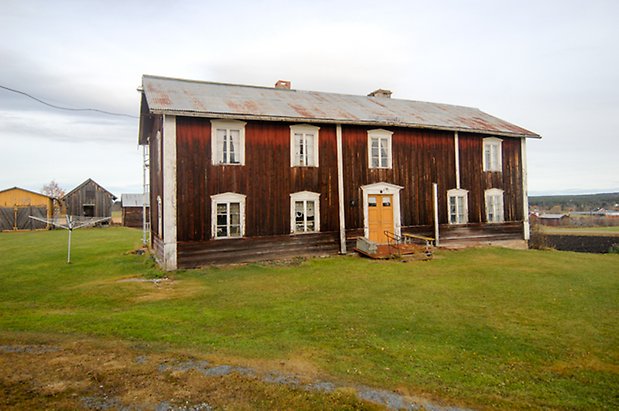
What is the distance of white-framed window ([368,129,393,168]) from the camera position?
1945 centimetres

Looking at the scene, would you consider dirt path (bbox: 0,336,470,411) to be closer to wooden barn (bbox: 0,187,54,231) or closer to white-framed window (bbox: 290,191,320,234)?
white-framed window (bbox: 290,191,320,234)

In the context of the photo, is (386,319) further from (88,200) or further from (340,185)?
(88,200)

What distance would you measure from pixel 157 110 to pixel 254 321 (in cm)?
1020

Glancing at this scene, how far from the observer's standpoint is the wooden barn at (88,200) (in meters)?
42.8

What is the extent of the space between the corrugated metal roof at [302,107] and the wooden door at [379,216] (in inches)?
152

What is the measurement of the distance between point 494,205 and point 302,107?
42.2 feet

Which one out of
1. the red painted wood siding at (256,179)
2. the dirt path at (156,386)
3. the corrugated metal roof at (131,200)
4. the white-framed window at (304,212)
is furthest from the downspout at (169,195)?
the corrugated metal roof at (131,200)

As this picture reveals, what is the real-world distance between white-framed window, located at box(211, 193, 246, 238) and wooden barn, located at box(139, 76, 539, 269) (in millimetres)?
44

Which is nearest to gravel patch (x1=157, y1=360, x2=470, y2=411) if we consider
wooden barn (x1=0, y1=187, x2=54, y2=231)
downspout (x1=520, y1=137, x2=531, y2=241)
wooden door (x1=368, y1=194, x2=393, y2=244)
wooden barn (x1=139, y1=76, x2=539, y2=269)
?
wooden barn (x1=139, y1=76, x2=539, y2=269)

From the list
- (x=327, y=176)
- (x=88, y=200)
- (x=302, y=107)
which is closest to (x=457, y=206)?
(x=327, y=176)

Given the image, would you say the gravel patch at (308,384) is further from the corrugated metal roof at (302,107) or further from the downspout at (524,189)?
the downspout at (524,189)

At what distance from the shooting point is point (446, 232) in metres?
21.0

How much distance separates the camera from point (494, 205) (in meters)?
22.5

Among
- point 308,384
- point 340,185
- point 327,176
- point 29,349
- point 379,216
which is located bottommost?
point 308,384
